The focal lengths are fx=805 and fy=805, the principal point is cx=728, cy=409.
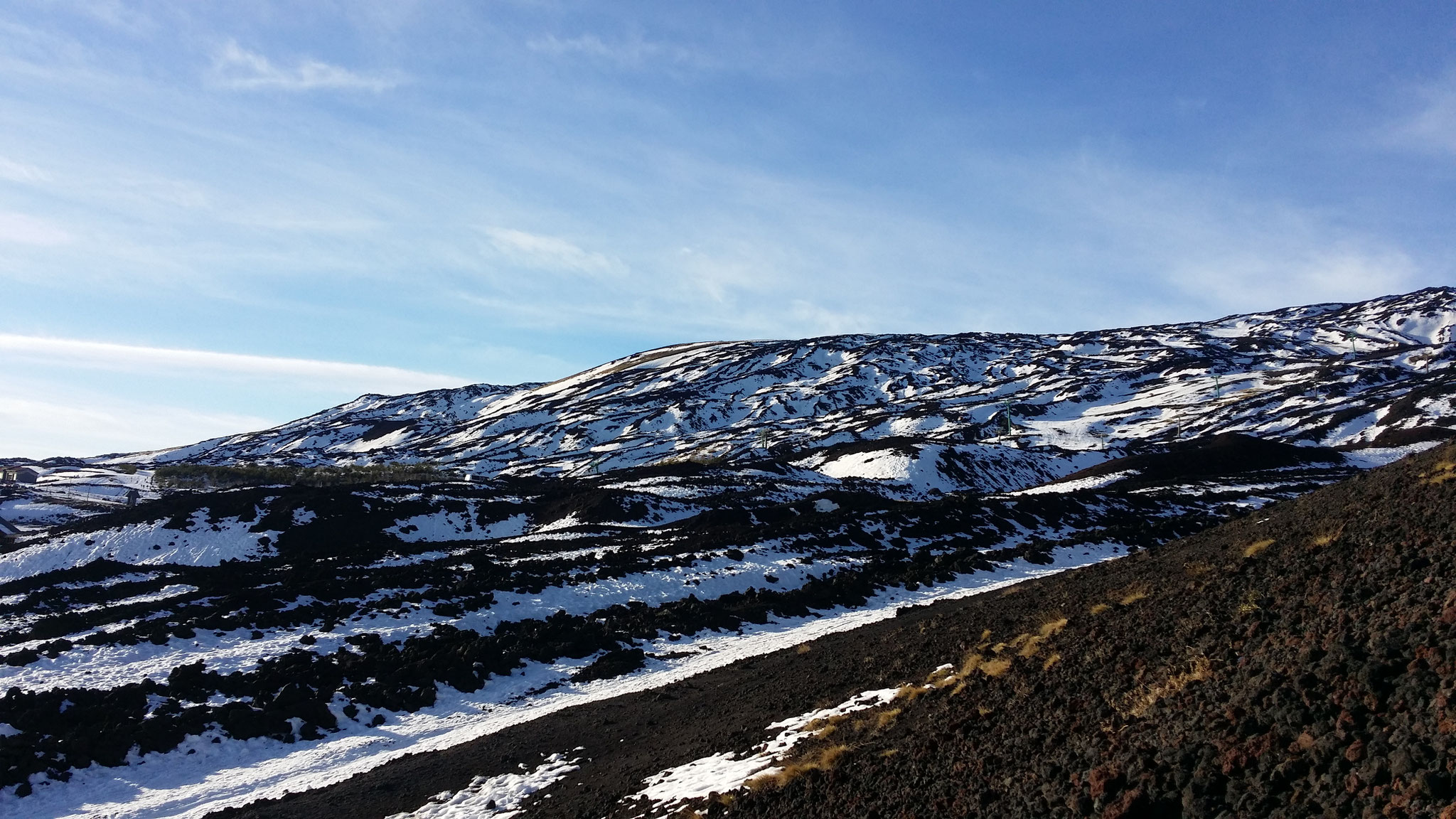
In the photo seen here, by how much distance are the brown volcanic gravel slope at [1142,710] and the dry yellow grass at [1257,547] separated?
78 mm

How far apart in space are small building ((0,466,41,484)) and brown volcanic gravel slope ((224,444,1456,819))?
153m

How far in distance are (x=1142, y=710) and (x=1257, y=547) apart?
379 inches

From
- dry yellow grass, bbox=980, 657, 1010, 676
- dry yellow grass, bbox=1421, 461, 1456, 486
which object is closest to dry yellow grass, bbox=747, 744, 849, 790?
dry yellow grass, bbox=980, 657, 1010, 676

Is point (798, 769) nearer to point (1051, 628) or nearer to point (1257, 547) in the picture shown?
point (1051, 628)

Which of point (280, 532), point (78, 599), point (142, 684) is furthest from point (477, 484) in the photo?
point (142, 684)

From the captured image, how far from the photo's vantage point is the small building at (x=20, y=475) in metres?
133

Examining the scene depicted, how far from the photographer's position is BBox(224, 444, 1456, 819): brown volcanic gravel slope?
25.8 feet

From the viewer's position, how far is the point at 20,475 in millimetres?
146125

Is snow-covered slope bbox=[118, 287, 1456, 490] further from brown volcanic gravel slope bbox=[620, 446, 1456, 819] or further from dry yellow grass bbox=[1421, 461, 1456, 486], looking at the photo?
brown volcanic gravel slope bbox=[620, 446, 1456, 819]

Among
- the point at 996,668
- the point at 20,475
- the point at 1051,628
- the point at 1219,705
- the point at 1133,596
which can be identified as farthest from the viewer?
the point at 20,475

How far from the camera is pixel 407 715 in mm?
25984

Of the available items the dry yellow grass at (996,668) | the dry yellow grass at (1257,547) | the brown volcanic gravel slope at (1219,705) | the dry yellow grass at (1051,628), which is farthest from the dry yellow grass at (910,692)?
the dry yellow grass at (1257,547)

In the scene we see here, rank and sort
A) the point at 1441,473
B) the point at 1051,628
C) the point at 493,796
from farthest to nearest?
the point at 493,796, the point at 1051,628, the point at 1441,473

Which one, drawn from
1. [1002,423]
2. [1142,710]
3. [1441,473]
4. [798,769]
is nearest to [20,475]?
[1002,423]
